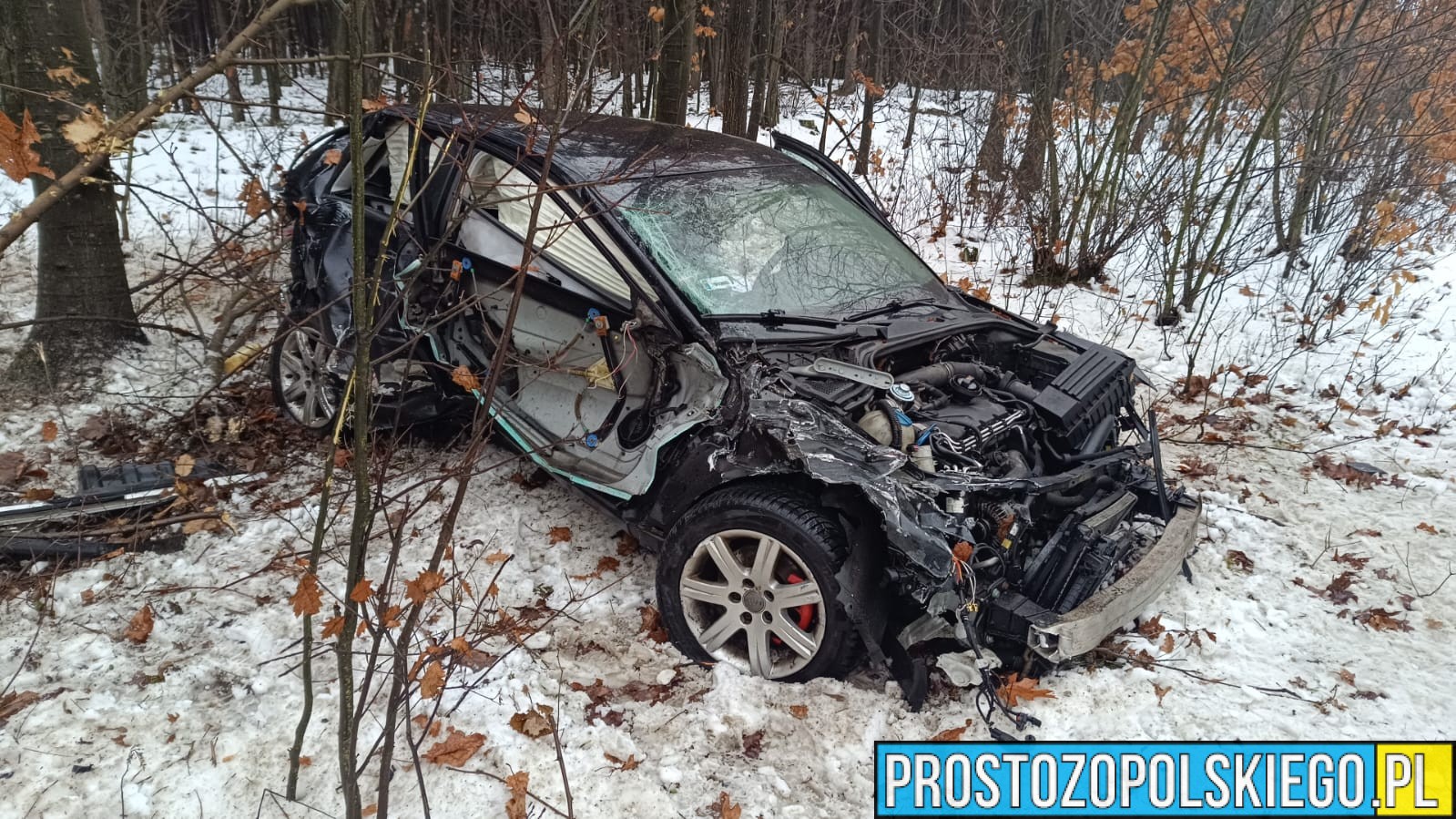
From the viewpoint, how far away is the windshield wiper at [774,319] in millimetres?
3283

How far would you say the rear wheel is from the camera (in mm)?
4457

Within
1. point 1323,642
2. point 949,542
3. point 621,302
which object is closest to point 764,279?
point 621,302

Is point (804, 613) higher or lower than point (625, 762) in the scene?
higher

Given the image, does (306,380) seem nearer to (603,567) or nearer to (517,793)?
(603,567)

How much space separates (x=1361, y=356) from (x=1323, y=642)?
401 cm

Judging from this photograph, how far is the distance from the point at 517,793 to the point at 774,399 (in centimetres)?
157

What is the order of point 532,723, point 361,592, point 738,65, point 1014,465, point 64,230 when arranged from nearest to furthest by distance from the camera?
1. point 361,592
2. point 532,723
3. point 1014,465
4. point 64,230
5. point 738,65

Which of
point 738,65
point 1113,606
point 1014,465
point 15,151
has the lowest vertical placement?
point 1113,606

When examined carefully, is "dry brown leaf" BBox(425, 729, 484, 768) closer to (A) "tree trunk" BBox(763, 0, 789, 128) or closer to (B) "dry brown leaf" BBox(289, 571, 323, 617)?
→ (B) "dry brown leaf" BBox(289, 571, 323, 617)

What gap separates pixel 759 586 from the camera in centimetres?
303

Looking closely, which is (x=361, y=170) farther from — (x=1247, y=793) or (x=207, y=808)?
(x=1247, y=793)

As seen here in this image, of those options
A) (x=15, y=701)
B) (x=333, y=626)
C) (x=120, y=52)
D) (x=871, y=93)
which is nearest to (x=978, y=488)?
(x=333, y=626)

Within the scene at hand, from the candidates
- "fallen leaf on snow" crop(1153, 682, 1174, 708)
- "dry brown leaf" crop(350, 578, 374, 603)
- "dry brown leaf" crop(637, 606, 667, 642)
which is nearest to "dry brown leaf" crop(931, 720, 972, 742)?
"fallen leaf on snow" crop(1153, 682, 1174, 708)
